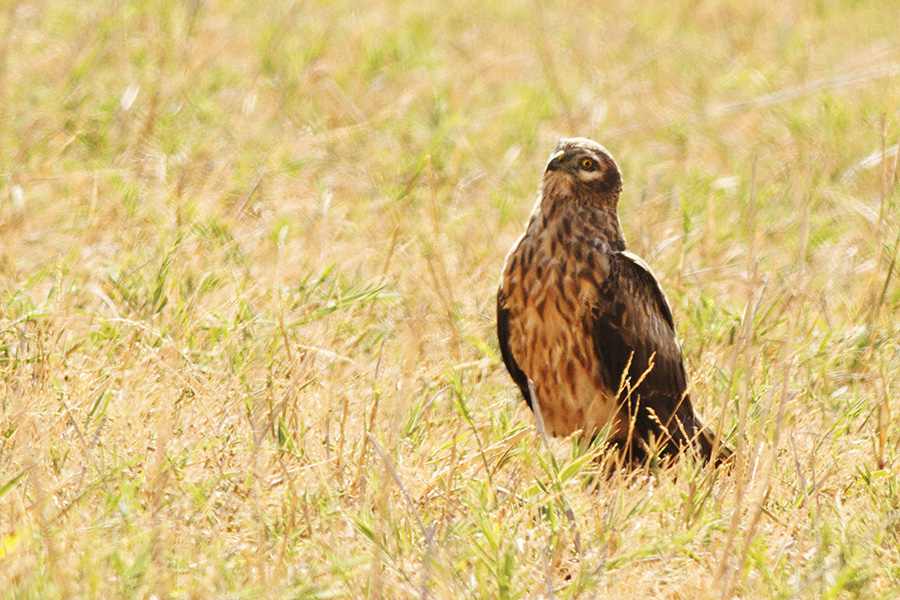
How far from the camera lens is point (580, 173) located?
4.48 m

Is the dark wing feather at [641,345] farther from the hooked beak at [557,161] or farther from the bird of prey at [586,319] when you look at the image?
the hooked beak at [557,161]

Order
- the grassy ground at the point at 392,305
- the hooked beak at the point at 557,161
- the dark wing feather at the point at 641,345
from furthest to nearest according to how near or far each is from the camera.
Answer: the hooked beak at the point at 557,161 → the dark wing feather at the point at 641,345 → the grassy ground at the point at 392,305

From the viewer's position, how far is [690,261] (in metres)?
5.89

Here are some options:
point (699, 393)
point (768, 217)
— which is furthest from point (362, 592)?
point (768, 217)

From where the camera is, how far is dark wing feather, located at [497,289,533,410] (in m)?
4.50

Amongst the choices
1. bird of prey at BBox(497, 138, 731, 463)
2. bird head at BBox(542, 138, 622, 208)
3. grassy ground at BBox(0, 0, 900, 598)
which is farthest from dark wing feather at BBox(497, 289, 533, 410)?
bird head at BBox(542, 138, 622, 208)

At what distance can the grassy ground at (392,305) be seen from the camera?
10.4 feet

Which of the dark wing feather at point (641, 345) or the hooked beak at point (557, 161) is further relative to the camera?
the hooked beak at point (557, 161)

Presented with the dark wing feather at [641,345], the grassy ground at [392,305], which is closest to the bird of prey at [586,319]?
the dark wing feather at [641,345]

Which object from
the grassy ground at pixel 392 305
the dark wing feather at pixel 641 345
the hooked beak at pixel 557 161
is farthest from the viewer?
the hooked beak at pixel 557 161

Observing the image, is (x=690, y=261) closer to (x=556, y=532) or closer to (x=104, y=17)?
(x=556, y=532)

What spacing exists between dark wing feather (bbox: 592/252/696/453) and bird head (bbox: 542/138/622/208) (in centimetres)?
26

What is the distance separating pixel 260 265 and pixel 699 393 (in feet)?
5.98

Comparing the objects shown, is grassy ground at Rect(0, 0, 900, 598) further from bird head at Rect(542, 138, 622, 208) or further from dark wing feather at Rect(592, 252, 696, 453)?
bird head at Rect(542, 138, 622, 208)
